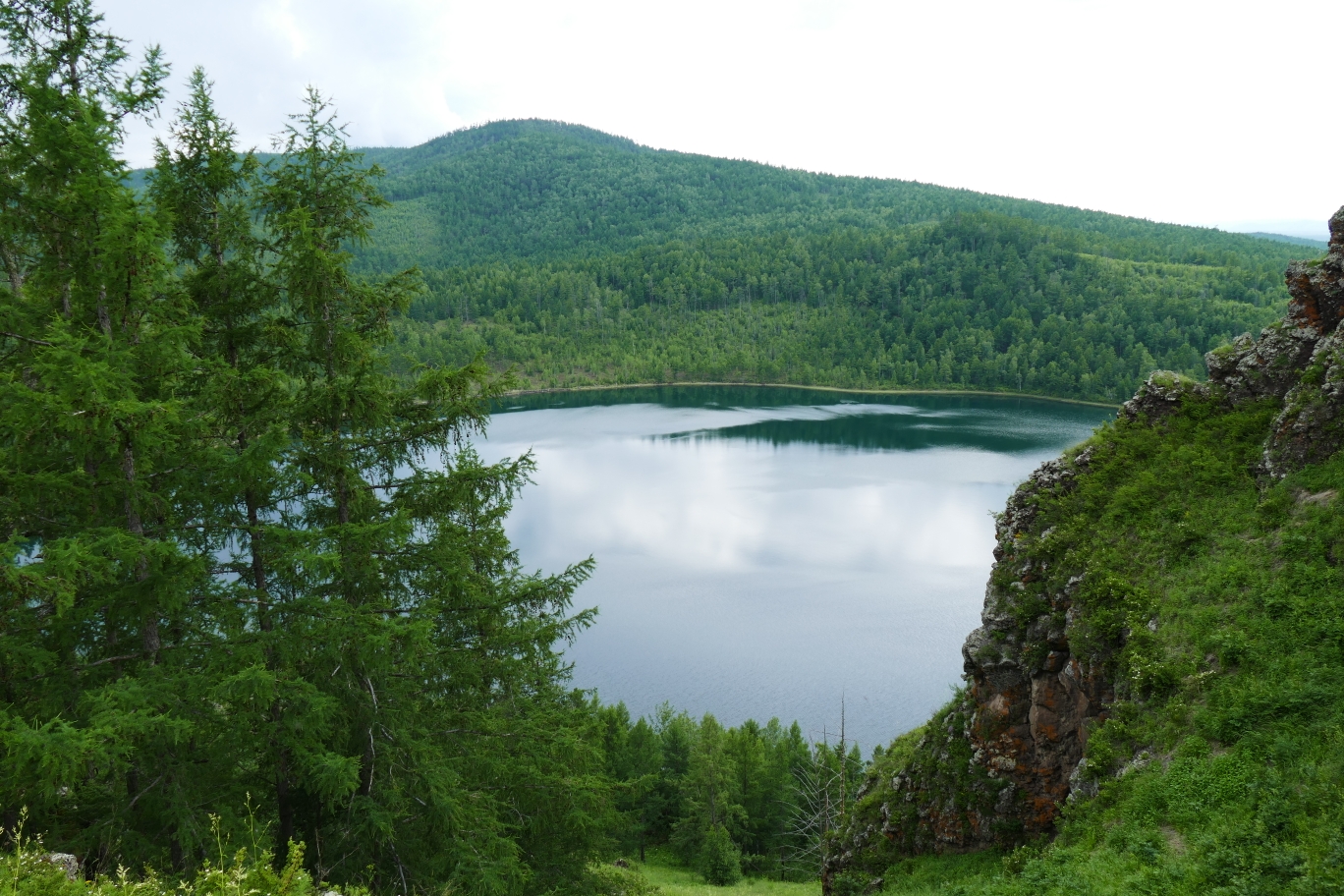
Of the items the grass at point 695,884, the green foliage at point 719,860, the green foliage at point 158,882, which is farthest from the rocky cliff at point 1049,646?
the green foliage at point 719,860


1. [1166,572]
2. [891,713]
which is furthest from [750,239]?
[1166,572]

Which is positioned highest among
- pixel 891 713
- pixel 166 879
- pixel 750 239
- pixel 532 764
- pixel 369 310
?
pixel 750 239

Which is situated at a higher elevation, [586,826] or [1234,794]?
[1234,794]

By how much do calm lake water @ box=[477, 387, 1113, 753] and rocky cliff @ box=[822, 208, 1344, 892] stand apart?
25.9 feet

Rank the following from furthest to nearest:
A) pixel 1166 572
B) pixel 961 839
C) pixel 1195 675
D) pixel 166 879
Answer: pixel 961 839, pixel 1166 572, pixel 1195 675, pixel 166 879

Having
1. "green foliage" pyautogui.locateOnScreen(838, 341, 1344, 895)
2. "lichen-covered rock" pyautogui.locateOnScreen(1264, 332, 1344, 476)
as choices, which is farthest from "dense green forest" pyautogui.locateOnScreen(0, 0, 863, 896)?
"lichen-covered rock" pyautogui.locateOnScreen(1264, 332, 1344, 476)

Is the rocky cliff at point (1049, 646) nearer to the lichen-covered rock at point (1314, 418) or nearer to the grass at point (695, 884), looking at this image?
the lichen-covered rock at point (1314, 418)

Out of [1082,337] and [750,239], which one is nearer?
[1082,337]

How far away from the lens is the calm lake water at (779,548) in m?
33.3

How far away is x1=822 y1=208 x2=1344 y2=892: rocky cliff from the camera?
405 inches

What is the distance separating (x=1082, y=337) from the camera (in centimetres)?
12494

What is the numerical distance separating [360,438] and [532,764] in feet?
14.8

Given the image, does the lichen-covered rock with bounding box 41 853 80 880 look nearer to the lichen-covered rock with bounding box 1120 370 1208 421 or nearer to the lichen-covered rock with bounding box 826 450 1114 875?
the lichen-covered rock with bounding box 826 450 1114 875

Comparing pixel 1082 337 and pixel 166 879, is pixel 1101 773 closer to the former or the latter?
pixel 166 879
